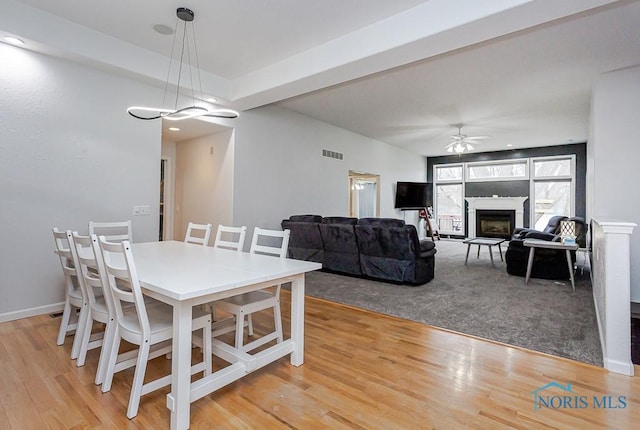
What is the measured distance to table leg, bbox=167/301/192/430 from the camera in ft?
5.51

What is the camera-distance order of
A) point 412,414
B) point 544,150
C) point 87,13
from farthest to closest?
point 544,150 → point 87,13 → point 412,414

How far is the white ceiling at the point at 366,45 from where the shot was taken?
300 centimetres

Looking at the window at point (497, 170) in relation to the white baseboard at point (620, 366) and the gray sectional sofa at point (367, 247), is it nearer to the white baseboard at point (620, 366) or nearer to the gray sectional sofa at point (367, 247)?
the gray sectional sofa at point (367, 247)

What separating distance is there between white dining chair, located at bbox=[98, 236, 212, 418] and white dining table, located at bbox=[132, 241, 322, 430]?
0.10 m

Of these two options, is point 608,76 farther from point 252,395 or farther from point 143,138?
point 143,138

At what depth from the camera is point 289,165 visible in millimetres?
6316

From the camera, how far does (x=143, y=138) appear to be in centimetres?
421

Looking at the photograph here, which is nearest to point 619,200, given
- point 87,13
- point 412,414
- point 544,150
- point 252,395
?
point 412,414

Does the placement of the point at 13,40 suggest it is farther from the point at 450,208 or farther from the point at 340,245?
the point at 450,208

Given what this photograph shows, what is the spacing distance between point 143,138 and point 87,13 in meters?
1.39

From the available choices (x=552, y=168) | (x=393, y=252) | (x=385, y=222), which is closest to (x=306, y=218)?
(x=385, y=222)

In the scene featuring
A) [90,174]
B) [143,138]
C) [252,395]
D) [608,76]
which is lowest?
[252,395]

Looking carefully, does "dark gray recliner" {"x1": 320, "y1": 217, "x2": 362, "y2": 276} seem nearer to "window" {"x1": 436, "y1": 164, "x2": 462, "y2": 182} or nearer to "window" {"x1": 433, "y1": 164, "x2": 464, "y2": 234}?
"window" {"x1": 433, "y1": 164, "x2": 464, "y2": 234}

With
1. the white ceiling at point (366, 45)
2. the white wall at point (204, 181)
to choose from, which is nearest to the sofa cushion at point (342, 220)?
the white wall at point (204, 181)
